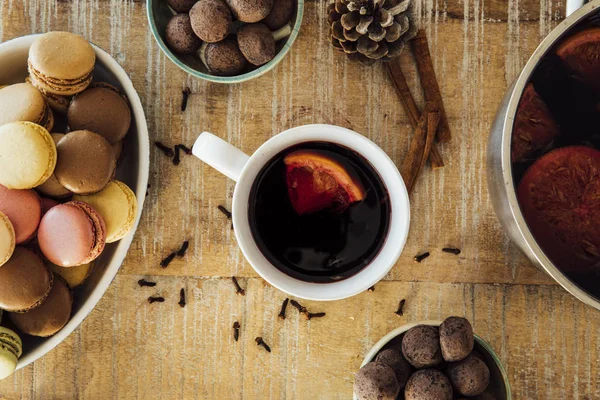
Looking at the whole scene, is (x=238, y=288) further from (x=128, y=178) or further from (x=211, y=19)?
(x=211, y=19)

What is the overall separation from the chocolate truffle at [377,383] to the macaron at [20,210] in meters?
0.43

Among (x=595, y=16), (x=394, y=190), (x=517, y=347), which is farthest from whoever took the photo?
(x=517, y=347)

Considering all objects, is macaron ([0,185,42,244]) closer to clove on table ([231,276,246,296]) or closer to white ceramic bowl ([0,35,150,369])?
white ceramic bowl ([0,35,150,369])

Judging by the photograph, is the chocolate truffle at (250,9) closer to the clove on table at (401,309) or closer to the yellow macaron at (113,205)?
the yellow macaron at (113,205)

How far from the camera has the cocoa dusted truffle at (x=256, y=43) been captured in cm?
79

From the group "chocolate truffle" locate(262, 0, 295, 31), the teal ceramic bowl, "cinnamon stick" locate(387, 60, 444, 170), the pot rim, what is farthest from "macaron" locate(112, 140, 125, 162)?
the pot rim

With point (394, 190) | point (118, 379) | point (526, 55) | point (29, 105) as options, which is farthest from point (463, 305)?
point (29, 105)

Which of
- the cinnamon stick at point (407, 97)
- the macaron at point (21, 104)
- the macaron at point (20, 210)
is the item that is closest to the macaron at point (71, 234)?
the macaron at point (20, 210)

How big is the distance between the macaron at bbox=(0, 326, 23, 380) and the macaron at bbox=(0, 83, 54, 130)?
0.85ft

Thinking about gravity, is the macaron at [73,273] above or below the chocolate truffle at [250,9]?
below

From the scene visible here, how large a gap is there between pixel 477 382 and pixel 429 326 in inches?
3.4

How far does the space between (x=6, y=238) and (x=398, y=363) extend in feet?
1.59

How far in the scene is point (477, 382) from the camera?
72 centimetres

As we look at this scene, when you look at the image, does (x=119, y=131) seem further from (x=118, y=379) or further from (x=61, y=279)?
(x=118, y=379)
